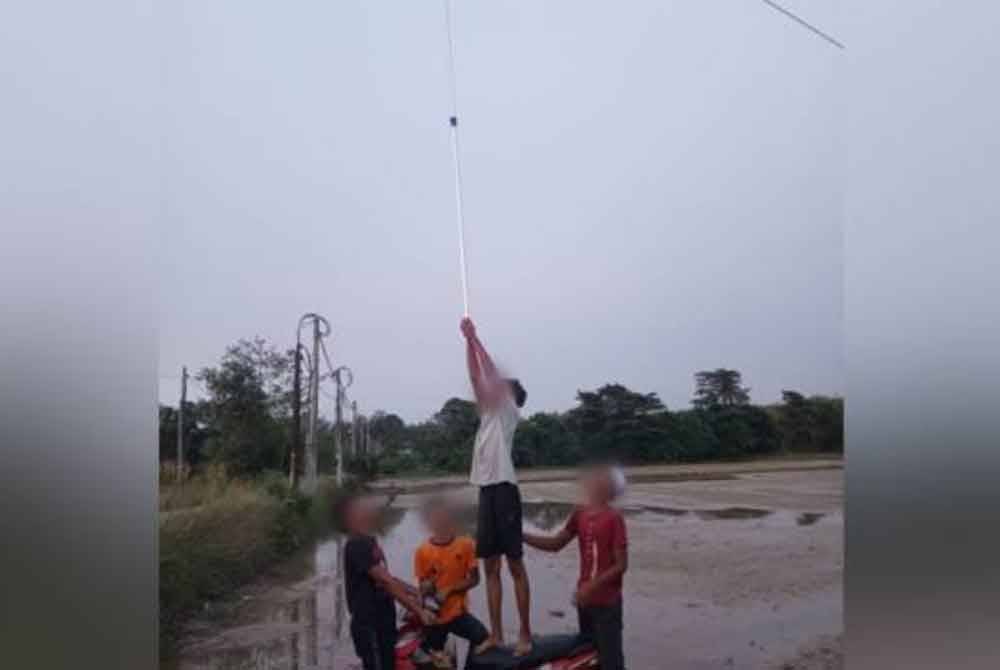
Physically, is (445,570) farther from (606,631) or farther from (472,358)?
(472,358)

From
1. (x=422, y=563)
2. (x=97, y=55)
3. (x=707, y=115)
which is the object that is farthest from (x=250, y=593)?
(x=707, y=115)

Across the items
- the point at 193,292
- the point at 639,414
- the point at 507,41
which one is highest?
the point at 507,41

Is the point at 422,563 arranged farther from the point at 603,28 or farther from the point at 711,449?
the point at 603,28

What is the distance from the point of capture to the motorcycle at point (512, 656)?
3684 mm

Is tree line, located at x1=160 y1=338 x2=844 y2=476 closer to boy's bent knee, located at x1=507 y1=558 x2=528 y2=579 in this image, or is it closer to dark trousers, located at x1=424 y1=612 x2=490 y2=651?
boy's bent knee, located at x1=507 y1=558 x2=528 y2=579

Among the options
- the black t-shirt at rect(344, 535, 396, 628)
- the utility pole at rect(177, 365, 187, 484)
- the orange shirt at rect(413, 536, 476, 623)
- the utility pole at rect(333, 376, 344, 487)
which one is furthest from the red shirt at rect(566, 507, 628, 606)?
the utility pole at rect(177, 365, 187, 484)

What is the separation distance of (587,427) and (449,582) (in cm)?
61

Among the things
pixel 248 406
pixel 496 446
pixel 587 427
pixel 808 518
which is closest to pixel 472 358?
pixel 496 446

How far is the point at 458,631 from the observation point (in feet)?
12.2

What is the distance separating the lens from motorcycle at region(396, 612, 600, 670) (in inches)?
145

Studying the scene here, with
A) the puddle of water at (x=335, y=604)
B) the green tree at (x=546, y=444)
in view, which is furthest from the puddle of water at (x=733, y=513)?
the green tree at (x=546, y=444)

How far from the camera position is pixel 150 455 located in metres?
3.93

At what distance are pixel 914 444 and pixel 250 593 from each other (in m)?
2.02

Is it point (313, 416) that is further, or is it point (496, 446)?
point (313, 416)
